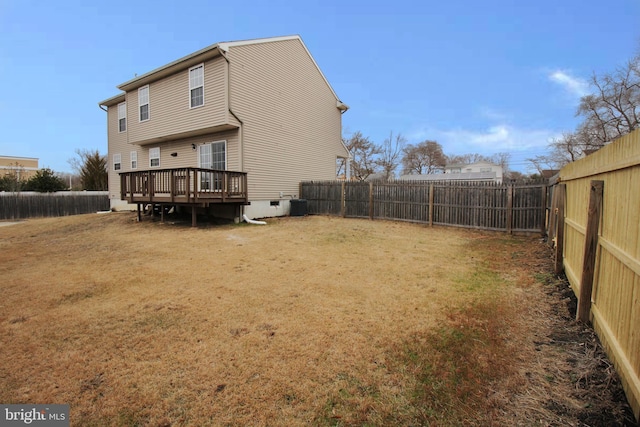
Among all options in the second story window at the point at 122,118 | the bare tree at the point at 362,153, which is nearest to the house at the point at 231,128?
the second story window at the point at 122,118

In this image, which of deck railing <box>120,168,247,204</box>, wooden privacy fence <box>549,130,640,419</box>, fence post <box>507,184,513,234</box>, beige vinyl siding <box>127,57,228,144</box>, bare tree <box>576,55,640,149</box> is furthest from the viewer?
bare tree <box>576,55,640,149</box>

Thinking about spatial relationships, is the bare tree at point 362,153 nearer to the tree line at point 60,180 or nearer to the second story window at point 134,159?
the second story window at point 134,159

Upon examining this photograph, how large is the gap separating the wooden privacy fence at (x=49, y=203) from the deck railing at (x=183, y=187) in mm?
12455

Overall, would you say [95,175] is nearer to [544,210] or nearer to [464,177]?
[544,210]

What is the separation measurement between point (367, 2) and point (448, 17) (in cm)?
362

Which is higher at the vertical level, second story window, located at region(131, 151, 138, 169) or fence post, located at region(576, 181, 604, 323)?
second story window, located at region(131, 151, 138, 169)

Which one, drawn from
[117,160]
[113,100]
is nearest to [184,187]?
[117,160]

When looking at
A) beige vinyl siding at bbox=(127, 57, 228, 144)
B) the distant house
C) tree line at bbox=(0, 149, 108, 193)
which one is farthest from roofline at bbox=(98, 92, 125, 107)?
the distant house

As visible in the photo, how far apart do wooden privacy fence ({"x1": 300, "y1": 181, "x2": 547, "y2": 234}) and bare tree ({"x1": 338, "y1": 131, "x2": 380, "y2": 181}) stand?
24.5 m

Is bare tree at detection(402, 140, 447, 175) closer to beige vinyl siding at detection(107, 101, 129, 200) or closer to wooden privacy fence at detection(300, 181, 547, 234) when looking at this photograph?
wooden privacy fence at detection(300, 181, 547, 234)

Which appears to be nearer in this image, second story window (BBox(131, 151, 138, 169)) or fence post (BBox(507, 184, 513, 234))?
fence post (BBox(507, 184, 513, 234))

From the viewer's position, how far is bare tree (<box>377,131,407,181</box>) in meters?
37.8

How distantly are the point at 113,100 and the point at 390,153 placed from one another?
29.7 metres

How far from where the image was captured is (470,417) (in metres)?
2.01
